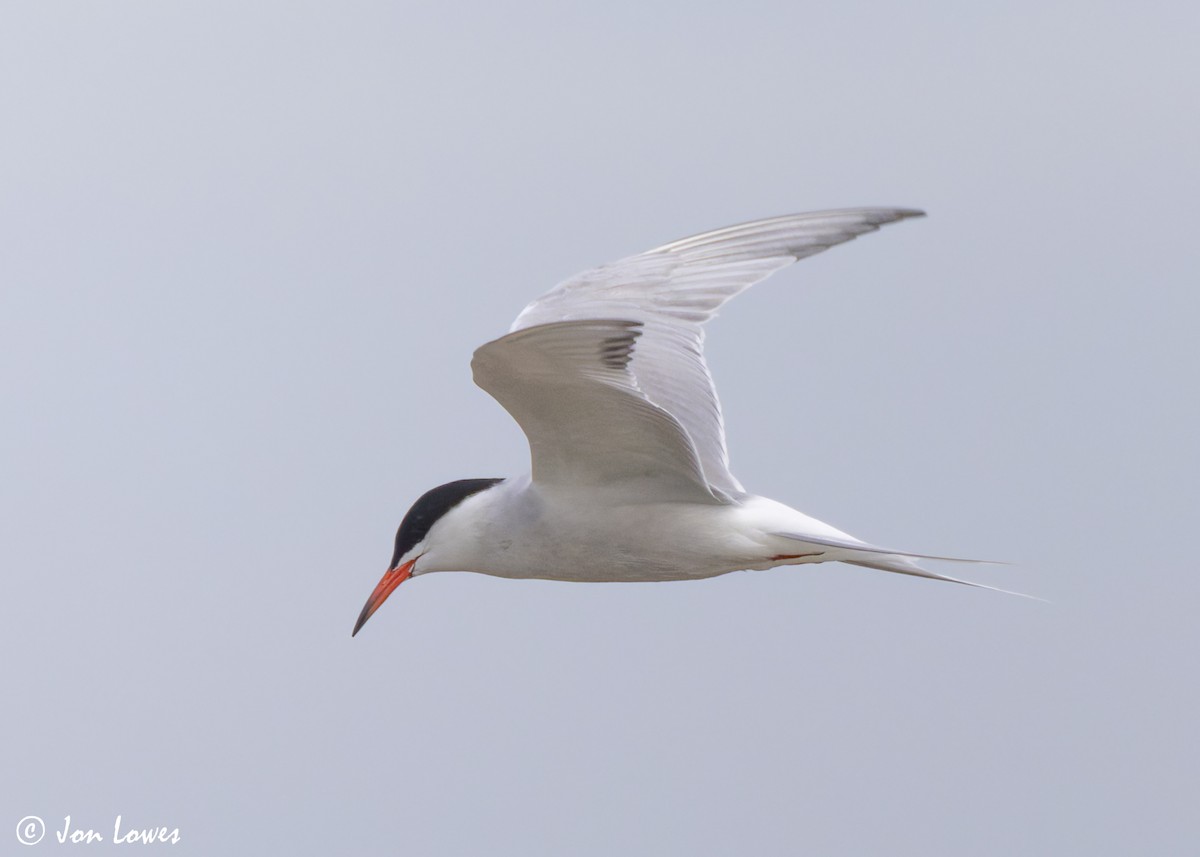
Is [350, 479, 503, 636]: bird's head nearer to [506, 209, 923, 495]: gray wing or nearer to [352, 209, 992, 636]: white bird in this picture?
[352, 209, 992, 636]: white bird

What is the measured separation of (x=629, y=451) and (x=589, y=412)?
0.79 feet

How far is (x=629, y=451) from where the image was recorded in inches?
173

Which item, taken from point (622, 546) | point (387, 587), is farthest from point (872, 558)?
point (387, 587)

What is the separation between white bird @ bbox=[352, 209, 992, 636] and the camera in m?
4.07

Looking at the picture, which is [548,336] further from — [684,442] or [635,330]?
[684,442]

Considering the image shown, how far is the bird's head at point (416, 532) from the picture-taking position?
474 cm

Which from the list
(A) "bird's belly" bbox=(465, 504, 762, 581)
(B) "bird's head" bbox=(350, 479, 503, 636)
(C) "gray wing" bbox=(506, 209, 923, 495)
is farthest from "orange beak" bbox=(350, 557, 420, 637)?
(C) "gray wing" bbox=(506, 209, 923, 495)

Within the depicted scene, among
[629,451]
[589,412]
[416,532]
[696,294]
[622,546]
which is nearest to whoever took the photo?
[589,412]

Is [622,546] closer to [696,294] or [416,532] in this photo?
[416,532]

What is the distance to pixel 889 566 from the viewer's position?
15.0 feet

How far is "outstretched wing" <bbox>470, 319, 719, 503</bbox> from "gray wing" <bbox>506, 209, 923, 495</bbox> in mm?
362

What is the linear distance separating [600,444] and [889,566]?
92 centimetres

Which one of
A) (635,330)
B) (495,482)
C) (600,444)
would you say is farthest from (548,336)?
(495,482)

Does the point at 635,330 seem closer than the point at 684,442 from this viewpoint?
Yes
